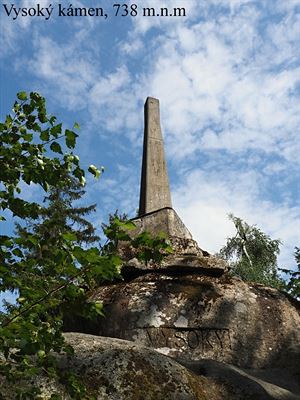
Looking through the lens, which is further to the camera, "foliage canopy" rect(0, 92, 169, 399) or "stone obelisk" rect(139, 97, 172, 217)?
"stone obelisk" rect(139, 97, 172, 217)

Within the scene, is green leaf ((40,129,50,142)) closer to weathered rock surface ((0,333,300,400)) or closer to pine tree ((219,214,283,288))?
weathered rock surface ((0,333,300,400))

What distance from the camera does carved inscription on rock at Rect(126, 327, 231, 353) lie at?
610cm

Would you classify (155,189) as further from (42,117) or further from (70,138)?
(70,138)

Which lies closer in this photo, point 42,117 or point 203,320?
point 42,117

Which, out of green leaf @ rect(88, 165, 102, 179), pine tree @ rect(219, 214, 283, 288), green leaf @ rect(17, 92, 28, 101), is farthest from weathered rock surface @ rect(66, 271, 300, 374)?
pine tree @ rect(219, 214, 283, 288)

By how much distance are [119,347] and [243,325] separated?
2.54m

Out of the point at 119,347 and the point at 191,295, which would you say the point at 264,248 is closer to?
the point at 191,295

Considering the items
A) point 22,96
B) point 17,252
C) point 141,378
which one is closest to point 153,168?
point 141,378

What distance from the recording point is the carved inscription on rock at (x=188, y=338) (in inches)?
240

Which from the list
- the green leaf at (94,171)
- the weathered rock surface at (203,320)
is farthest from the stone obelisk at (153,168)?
the green leaf at (94,171)

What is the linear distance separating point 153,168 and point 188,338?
4506 mm

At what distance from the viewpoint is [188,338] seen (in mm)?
6172

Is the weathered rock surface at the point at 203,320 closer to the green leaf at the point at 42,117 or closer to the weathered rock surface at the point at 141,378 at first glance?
the weathered rock surface at the point at 141,378

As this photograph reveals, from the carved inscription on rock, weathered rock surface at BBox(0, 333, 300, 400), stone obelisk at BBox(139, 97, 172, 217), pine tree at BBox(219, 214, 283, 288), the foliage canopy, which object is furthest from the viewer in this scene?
pine tree at BBox(219, 214, 283, 288)
